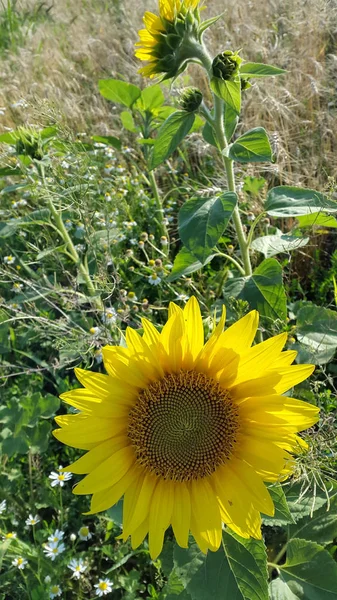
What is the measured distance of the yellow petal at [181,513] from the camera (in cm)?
123

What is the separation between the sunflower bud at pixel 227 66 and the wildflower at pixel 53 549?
5.52ft

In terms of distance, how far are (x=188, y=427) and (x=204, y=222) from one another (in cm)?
67

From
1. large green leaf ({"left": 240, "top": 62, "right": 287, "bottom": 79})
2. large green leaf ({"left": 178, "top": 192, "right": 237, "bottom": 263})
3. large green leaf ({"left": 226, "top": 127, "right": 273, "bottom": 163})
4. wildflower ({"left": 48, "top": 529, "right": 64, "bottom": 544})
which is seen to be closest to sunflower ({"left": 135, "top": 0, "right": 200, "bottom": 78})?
large green leaf ({"left": 240, "top": 62, "right": 287, "bottom": 79})

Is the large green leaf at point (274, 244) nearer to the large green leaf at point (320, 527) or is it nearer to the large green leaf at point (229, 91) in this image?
the large green leaf at point (229, 91)

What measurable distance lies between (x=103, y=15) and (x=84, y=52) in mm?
1475

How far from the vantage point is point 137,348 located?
120 cm

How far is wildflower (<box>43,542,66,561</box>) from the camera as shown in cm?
194

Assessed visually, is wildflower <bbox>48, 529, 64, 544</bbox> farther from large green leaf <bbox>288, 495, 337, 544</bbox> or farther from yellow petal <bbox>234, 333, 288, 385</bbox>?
yellow petal <bbox>234, 333, 288, 385</bbox>

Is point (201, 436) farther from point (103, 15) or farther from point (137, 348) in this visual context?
point (103, 15)

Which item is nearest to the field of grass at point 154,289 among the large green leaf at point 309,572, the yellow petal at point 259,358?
the large green leaf at point 309,572

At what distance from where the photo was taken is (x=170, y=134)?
1776mm

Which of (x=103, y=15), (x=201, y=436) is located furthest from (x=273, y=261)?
(x=103, y=15)

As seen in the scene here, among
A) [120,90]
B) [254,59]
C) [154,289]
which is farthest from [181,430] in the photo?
[254,59]

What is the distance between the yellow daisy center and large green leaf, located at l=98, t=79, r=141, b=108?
2057 millimetres
